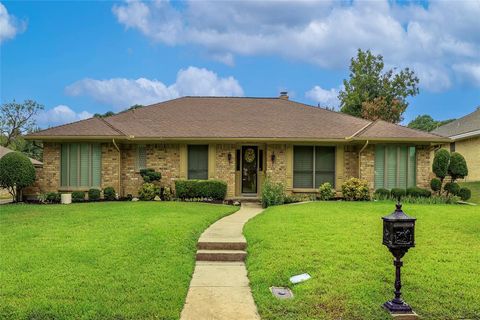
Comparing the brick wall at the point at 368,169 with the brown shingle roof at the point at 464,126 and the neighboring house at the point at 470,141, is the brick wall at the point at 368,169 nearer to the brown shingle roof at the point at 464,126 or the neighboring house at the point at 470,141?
the neighboring house at the point at 470,141

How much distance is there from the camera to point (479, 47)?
18750 mm

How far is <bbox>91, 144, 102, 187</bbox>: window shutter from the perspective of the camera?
16.5 metres

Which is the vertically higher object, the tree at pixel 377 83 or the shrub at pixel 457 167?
the tree at pixel 377 83

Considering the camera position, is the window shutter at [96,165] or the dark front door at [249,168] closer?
the window shutter at [96,165]

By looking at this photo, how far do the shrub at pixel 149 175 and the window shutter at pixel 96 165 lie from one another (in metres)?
1.69

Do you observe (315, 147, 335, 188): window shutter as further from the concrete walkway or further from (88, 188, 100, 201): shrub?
(88, 188, 100, 201): shrub

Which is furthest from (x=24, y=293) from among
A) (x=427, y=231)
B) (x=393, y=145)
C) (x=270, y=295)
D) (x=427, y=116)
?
(x=427, y=116)

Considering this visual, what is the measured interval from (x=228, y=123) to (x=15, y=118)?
30201 mm

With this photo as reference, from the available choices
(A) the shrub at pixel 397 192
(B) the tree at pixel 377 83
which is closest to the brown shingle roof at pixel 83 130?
(A) the shrub at pixel 397 192

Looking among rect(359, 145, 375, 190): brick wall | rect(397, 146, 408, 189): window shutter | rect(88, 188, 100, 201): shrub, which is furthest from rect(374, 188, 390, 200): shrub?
rect(88, 188, 100, 201): shrub

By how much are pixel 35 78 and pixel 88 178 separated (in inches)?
164

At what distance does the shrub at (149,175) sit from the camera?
53.4 feet

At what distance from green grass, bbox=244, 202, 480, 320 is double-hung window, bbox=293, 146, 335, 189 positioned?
645 centimetres

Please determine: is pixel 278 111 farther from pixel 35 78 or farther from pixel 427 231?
pixel 427 231
